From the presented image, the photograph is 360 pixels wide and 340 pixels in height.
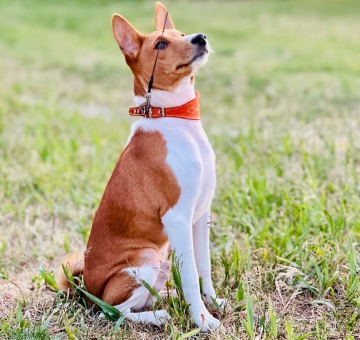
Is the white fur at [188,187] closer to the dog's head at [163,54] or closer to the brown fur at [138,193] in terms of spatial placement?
the brown fur at [138,193]

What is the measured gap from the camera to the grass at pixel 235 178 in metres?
3.04

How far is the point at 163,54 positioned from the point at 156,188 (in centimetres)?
66

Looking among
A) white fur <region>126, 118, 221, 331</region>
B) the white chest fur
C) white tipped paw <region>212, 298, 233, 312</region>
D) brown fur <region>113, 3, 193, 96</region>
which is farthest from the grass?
brown fur <region>113, 3, 193, 96</region>

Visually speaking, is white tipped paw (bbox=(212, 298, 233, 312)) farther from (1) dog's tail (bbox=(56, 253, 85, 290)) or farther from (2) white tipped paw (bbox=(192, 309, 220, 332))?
(1) dog's tail (bbox=(56, 253, 85, 290))

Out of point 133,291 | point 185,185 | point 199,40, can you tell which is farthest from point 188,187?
point 199,40

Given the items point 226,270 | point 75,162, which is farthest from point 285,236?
point 75,162

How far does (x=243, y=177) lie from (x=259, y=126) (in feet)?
4.85

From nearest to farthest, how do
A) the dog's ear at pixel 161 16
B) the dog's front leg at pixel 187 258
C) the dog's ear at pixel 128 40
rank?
the dog's front leg at pixel 187 258
the dog's ear at pixel 128 40
the dog's ear at pixel 161 16

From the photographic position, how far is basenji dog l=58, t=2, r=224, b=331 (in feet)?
9.33

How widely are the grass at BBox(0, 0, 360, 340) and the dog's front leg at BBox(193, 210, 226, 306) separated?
0.46 feet

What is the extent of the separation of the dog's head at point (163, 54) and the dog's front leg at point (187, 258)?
0.66 meters

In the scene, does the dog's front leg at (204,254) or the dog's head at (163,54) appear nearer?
the dog's head at (163,54)

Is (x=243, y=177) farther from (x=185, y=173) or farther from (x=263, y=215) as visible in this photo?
(x=185, y=173)

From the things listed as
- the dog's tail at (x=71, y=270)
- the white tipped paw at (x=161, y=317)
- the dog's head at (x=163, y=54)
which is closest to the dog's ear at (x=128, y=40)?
the dog's head at (x=163, y=54)
